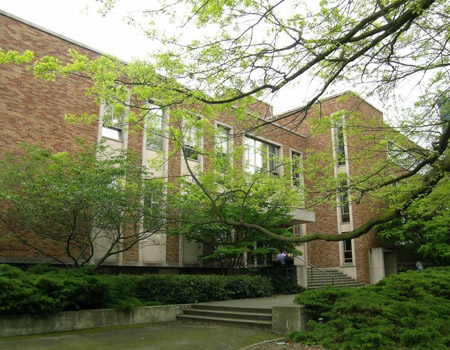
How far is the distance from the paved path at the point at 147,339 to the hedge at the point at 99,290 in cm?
70

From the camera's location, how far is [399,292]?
9.17m

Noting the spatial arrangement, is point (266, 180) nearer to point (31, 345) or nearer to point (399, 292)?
point (399, 292)

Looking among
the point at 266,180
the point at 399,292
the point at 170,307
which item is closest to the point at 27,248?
the point at 170,307

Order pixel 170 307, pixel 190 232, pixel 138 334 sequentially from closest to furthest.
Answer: pixel 138 334
pixel 170 307
pixel 190 232

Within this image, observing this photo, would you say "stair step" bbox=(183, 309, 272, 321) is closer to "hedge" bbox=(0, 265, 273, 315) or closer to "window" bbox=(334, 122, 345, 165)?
"hedge" bbox=(0, 265, 273, 315)

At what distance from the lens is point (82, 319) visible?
30.9 ft

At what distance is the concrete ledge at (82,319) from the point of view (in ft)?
27.4

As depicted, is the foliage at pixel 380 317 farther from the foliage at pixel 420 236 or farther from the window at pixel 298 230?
the window at pixel 298 230

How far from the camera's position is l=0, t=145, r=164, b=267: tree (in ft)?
37.0

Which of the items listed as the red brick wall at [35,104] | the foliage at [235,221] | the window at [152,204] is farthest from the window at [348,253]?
the red brick wall at [35,104]

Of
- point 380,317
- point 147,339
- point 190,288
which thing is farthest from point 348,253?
point 147,339

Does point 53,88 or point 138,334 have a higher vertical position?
point 53,88

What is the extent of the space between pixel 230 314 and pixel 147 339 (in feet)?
10.1

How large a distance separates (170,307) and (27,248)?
17.7ft
